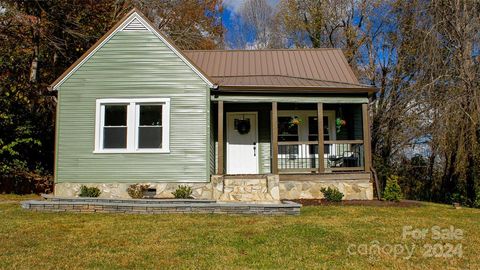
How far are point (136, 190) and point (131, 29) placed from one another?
181 inches

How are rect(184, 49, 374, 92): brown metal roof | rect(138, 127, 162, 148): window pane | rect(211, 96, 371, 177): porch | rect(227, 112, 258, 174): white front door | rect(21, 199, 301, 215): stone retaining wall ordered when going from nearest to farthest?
rect(21, 199, 301, 215): stone retaining wall, rect(138, 127, 162, 148): window pane, rect(184, 49, 374, 92): brown metal roof, rect(211, 96, 371, 177): porch, rect(227, 112, 258, 174): white front door

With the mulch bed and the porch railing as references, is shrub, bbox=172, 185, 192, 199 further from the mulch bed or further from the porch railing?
the porch railing

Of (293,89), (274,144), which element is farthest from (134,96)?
(293,89)

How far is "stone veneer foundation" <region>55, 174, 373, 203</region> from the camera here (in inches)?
445

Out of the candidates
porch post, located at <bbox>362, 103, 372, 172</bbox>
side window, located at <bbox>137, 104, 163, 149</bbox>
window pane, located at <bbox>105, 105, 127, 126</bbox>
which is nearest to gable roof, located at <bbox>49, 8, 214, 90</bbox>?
window pane, located at <bbox>105, 105, 127, 126</bbox>

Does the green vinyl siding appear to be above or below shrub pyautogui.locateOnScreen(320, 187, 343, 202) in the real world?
above

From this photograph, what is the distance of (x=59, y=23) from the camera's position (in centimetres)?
1631

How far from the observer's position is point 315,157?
13539 millimetres

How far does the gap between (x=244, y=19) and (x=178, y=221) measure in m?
25.3

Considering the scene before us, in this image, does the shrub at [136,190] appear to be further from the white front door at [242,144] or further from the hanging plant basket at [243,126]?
the hanging plant basket at [243,126]

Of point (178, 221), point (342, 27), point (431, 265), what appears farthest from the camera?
point (342, 27)

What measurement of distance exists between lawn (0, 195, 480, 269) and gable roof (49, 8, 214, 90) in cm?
438

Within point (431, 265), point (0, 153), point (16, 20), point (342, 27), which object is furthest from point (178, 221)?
point (342, 27)

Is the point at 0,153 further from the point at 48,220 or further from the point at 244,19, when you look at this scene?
the point at 244,19
